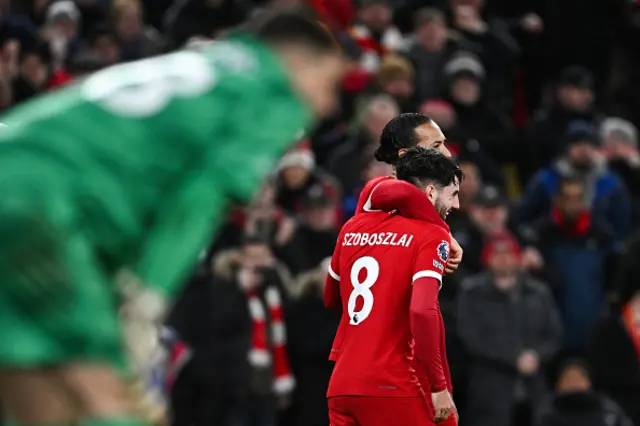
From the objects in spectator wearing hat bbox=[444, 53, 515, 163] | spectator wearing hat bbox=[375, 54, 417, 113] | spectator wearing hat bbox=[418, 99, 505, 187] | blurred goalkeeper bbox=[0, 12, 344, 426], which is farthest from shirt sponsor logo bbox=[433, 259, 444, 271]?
spectator wearing hat bbox=[444, 53, 515, 163]

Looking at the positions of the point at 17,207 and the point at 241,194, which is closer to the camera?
the point at 17,207

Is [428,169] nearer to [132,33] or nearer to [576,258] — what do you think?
[576,258]

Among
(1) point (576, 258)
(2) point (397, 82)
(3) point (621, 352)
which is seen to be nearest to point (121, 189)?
(3) point (621, 352)

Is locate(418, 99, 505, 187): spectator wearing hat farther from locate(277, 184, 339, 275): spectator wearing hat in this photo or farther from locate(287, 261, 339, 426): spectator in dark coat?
locate(287, 261, 339, 426): spectator in dark coat

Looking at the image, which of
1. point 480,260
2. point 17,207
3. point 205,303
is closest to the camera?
point 17,207

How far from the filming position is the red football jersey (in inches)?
256

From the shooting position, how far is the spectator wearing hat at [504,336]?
10984 millimetres

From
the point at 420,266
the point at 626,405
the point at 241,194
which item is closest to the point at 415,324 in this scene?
the point at 420,266

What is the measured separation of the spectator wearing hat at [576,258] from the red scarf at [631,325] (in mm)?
891

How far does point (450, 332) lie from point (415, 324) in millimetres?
4527

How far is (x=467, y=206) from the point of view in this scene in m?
11.9

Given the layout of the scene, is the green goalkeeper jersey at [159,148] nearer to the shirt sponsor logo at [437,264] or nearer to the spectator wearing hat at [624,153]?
the shirt sponsor logo at [437,264]

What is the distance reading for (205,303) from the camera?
10.7m

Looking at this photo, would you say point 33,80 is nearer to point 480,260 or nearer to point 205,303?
point 205,303
